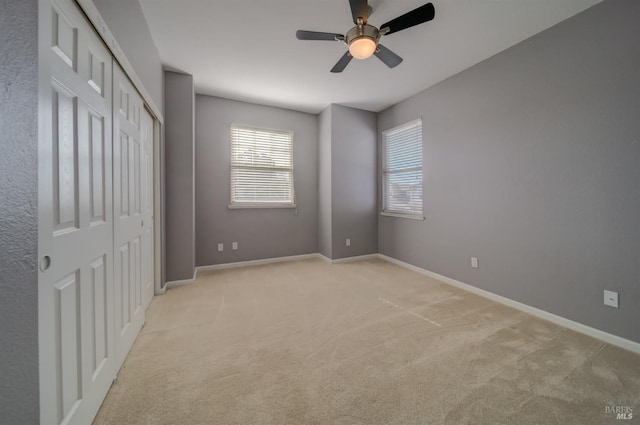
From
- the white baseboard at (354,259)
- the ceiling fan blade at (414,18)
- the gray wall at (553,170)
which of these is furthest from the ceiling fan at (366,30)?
the white baseboard at (354,259)

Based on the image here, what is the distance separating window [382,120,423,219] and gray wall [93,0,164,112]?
345 cm

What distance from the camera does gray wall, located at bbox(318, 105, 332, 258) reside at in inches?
169

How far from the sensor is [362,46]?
2.02m

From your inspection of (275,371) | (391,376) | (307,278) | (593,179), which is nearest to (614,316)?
(593,179)

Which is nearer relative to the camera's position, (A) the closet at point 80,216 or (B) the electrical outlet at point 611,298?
(A) the closet at point 80,216

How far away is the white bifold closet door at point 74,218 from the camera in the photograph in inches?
35.5

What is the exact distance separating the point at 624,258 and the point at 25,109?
3.61 meters

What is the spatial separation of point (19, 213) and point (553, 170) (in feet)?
11.6

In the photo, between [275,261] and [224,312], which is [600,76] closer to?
[224,312]

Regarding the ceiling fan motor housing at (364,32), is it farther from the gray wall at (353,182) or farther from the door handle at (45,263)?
the door handle at (45,263)

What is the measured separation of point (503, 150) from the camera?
2658mm

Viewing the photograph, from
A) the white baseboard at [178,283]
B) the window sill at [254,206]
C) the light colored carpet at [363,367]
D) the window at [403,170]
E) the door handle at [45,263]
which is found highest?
the window at [403,170]

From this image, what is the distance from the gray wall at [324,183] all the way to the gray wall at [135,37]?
251cm

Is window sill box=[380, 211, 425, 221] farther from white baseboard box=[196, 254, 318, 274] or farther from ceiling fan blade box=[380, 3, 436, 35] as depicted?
ceiling fan blade box=[380, 3, 436, 35]
